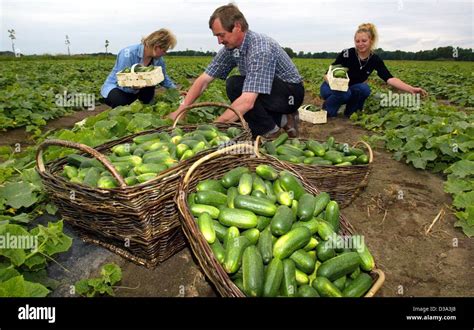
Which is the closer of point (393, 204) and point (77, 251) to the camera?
point (77, 251)

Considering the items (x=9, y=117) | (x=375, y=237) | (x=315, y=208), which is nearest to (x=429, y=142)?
(x=375, y=237)

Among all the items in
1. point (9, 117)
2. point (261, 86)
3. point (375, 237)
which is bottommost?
point (375, 237)

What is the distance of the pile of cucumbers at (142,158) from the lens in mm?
3287

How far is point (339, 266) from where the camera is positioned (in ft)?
8.63

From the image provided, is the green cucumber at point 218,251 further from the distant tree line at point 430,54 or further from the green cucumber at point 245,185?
the distant tree line at point 430,54

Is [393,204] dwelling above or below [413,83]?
below

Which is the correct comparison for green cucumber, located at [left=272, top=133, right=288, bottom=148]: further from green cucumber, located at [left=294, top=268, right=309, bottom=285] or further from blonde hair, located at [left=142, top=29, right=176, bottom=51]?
blonde hair, located at [left=142, top=29, right=176, bottom=51]

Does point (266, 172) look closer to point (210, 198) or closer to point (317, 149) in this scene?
point (210, 198)

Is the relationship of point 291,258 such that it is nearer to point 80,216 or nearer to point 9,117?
point 80,216

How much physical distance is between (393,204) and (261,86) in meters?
2.48

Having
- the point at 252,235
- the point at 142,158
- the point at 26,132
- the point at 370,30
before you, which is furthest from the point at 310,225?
the point at 26,132

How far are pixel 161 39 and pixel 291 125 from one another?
9.93ft

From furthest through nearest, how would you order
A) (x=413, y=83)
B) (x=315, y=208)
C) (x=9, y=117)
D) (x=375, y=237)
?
1. (x=413, y=83)
2. (x=9, y=117)
3. (x=375, y=237)
4. (x=315, y=208)
